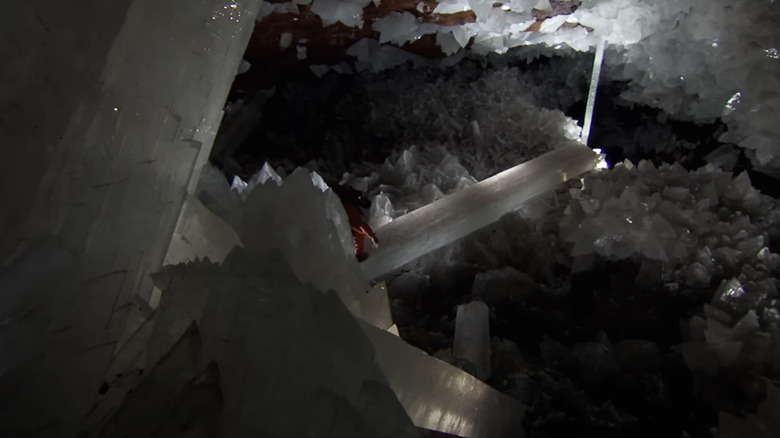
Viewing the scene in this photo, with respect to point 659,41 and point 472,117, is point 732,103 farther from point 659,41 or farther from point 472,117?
point 472,117

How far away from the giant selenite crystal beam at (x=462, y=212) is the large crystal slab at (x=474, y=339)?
584 mm

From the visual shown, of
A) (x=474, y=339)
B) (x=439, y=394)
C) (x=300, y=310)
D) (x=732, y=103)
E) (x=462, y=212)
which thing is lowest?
(x=732, y=103)

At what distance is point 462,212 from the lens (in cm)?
266

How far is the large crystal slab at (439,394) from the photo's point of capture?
1139mm

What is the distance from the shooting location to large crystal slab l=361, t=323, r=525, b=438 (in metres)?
1.14

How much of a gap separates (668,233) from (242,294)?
7.52 ft

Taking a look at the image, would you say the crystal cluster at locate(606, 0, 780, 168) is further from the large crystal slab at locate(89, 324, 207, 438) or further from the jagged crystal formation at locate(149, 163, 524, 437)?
the large crystal slab at locate(89, 324, 207, 438)

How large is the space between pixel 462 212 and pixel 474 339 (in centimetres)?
93

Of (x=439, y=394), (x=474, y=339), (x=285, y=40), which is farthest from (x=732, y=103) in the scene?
(x=439, y=394)

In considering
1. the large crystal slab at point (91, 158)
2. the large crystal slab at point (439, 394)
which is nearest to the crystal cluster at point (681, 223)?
the large crystal slab at point (439, 394)

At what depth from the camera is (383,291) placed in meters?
1.30

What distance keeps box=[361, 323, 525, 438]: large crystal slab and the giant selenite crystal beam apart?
0.99 meters

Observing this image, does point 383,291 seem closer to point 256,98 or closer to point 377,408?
point 377,408

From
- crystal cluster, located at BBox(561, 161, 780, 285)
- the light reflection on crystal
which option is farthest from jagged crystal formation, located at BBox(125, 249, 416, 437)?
the light reflection on crystal
